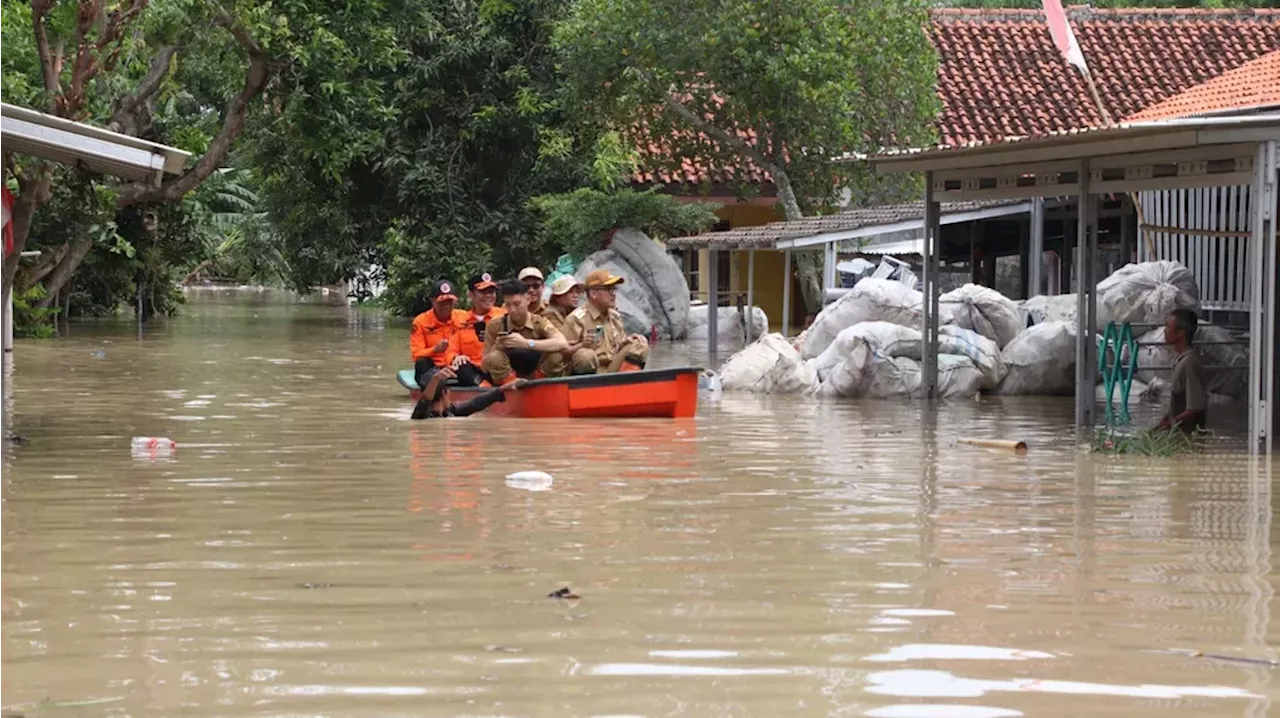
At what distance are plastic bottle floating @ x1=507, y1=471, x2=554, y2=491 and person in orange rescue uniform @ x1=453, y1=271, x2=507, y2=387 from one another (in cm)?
556

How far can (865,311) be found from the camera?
22.1 metres

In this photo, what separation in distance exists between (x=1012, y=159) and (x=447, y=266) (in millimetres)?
22205

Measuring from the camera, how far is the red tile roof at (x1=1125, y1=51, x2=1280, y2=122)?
65.3ft

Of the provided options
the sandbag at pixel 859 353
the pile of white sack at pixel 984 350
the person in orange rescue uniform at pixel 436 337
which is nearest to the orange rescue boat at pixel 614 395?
the person in orange rescue uniform at pixel 436 337

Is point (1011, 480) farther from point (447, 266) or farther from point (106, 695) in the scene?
point (447, 266)

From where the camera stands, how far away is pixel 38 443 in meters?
13.6

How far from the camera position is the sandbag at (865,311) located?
72.5 feet

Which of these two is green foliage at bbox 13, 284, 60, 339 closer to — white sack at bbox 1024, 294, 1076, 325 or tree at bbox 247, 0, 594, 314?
tree at bbox 247, 0, 594, 314

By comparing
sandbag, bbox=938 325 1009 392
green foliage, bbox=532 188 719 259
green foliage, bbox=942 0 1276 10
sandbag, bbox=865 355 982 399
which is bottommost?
sandbag, bbox=865 355 982 399

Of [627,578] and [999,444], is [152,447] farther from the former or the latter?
[627,578]

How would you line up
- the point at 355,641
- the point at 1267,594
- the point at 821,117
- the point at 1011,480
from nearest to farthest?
the point at 355,641 < the point at 1267,594 < the point at 1011,480 < the point at 821,117

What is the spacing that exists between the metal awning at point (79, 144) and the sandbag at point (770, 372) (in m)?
8.94

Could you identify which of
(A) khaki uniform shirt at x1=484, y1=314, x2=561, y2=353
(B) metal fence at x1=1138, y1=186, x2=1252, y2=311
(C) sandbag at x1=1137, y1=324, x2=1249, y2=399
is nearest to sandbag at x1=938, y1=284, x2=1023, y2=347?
(B) metal fence at x1=1138, y1=186, x2=1252, y2=311

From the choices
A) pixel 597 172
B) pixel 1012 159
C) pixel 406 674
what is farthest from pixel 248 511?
pixel 597 172
